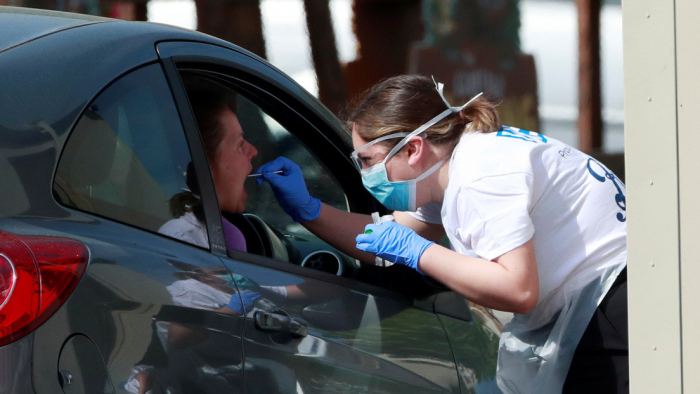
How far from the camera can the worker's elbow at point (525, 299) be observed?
195 centimetres

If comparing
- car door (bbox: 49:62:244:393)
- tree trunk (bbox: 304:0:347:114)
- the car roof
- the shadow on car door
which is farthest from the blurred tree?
car door (bbox: 49:62:244:393)

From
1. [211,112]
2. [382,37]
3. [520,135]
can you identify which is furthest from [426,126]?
[382,37]

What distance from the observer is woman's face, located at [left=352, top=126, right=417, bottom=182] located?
227cm

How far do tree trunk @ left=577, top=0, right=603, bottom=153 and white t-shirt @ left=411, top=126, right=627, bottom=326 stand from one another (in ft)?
29.0

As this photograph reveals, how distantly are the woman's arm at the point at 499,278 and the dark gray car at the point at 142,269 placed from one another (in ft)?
0.64

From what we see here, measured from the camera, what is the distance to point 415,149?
7.41 ft

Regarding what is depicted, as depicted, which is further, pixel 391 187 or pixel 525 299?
pixel 391 187

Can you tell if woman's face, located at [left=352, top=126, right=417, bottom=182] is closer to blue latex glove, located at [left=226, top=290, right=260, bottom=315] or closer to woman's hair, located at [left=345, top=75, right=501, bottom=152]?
woman's hair, located at [left=345, top=75, right=501, bottom=152]

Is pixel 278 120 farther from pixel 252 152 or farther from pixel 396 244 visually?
pixel 396 244

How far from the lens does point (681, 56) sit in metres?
1.34

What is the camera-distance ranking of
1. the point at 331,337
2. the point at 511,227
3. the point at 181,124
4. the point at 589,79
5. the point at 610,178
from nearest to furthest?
the point at 181,124, the point at 331,337, the point at 511,227, the point at 610,178, the point at 589,79

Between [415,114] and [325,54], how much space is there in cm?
501

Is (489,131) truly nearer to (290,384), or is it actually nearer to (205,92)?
(205,92)

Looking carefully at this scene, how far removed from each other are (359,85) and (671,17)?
291 inches
